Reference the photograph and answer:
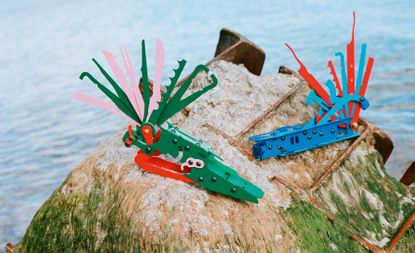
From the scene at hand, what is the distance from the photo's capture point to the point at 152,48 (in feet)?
52.8

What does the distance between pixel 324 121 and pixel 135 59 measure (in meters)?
11.8

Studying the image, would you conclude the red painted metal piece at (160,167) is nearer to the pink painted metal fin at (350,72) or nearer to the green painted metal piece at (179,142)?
the green painted metal piece at (179,142)

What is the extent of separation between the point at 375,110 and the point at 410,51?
153 inches

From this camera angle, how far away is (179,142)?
3383 millimetres

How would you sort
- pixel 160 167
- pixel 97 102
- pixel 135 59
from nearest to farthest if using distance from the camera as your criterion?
pixel 97 102 → pixel 160 167 → pixel 135 59

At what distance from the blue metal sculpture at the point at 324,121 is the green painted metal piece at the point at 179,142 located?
710 millimetres

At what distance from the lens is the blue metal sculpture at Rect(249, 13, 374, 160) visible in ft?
13.3

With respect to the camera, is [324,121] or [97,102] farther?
[324,121]

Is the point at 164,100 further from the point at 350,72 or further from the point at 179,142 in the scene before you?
the point at 350,72

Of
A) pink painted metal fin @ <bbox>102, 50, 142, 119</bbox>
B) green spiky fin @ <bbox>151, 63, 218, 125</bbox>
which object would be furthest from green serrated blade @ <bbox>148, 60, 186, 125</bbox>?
pink painted metal fin @ <bbox>102, 50, 142, 119</bbox>

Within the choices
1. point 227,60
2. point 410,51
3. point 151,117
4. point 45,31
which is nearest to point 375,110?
point 410,51

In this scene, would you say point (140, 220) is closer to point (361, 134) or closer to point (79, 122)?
point (361, 134)

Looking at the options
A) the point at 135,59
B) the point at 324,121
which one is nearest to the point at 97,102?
the point at 324,121

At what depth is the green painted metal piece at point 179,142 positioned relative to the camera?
11.0 ft
